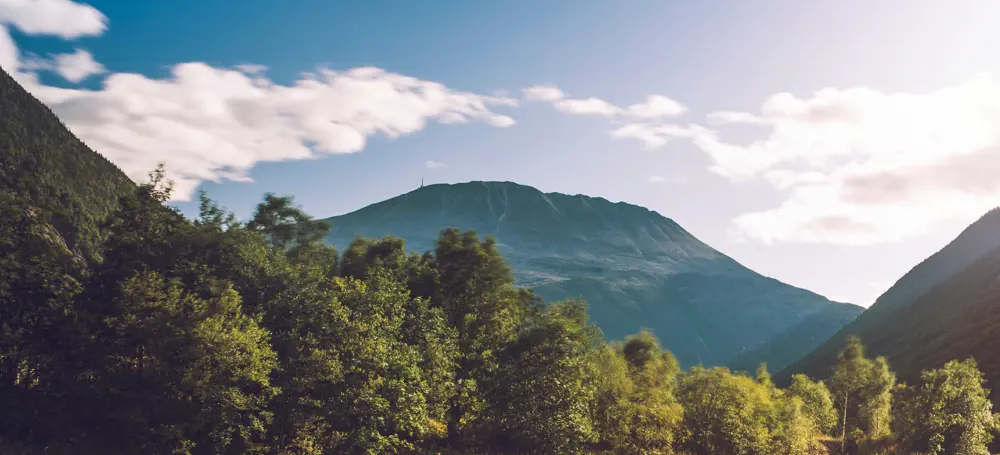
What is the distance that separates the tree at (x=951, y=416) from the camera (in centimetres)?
5293

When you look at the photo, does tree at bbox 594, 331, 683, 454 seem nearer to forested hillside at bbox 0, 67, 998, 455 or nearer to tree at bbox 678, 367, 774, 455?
forested hillside at bbox 0, 67, 998, 455

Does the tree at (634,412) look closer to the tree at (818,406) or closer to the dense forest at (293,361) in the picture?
the dense forest at (293,361)

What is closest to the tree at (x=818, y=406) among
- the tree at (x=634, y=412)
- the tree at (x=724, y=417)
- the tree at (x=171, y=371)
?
the tree at (x=724, y=417)

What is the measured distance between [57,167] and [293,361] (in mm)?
110252

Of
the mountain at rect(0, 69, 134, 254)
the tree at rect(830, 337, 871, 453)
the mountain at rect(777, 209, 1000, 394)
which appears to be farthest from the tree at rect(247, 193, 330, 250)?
the mountain at rect(777, 209, 1000, 394)

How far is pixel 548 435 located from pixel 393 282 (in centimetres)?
1494

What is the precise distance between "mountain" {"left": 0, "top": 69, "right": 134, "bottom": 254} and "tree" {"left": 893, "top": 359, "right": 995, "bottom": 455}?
109 m

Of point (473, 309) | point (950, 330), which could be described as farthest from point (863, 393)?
point (950, 330)

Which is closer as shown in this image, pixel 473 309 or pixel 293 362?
pixel 293 362

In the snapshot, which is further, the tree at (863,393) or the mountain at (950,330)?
the mountain at (950,330)

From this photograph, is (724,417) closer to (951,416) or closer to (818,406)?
(951,416)

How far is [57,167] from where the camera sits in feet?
369

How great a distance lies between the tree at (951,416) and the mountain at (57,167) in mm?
109439

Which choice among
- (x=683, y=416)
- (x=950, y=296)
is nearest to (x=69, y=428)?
(x=683, y=416)
